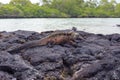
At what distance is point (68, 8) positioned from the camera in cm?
12138

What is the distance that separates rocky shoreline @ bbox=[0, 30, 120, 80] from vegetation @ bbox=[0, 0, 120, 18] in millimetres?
90472

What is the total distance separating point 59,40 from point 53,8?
10884 centimetres

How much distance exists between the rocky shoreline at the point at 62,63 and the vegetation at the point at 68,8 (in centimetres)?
9047

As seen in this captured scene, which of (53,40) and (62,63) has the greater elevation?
(53,40)

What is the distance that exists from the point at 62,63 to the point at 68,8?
112041 millimetres

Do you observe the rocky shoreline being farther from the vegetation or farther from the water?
→ the vegetation

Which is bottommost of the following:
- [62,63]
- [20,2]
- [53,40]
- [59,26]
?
[20,2]

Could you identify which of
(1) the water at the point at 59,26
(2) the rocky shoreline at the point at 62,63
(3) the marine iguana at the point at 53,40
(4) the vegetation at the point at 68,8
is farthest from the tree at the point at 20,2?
(2) the rocky shoreline at the point at 62,63

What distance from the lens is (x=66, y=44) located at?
12336mm

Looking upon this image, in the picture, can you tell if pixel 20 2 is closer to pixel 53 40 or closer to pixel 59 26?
pixel 59 26

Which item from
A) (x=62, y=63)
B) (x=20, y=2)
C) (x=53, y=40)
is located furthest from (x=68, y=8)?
(x=62, y=63)

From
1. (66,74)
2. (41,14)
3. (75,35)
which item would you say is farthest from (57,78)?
(41,14)

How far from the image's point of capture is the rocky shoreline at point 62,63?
8805 mm

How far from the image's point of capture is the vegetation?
355 ft
